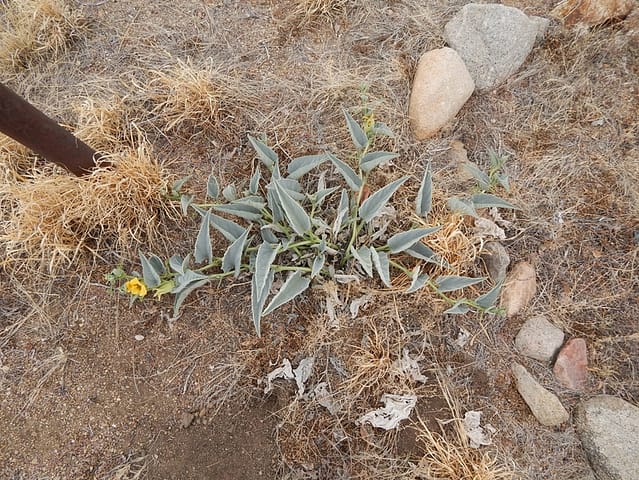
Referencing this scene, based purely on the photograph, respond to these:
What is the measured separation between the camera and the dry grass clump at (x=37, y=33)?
223cm

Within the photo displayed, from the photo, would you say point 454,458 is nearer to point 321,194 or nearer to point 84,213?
point 321,194

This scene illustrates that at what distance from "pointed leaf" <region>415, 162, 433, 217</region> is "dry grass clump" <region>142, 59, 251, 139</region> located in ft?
2.79

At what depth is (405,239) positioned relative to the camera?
5.49 ft

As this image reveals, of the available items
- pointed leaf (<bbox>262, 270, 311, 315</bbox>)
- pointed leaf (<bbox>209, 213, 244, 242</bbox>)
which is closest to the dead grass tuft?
pointed leaf (<bbox>262, 270, 311, 315</bbox>)

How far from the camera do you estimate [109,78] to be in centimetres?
217

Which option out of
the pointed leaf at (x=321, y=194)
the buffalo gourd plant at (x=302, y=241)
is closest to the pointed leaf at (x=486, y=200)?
the buffalo gourd plant at (x=302, y=241)

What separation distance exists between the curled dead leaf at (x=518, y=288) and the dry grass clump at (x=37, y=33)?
7.43 feet

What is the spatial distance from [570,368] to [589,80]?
144 cm

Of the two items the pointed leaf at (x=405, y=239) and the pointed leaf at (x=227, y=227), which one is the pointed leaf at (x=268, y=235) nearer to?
the pointed leaf at (x=227, y=227)

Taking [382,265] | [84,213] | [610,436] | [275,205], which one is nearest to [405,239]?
[382,265]

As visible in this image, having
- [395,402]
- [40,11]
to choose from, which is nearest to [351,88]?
[395,402]

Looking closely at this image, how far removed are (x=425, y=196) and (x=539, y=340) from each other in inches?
29.0

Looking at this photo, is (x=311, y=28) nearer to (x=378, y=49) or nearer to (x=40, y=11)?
(x=378, y=49)

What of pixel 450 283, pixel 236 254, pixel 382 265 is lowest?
pixel 450 283
